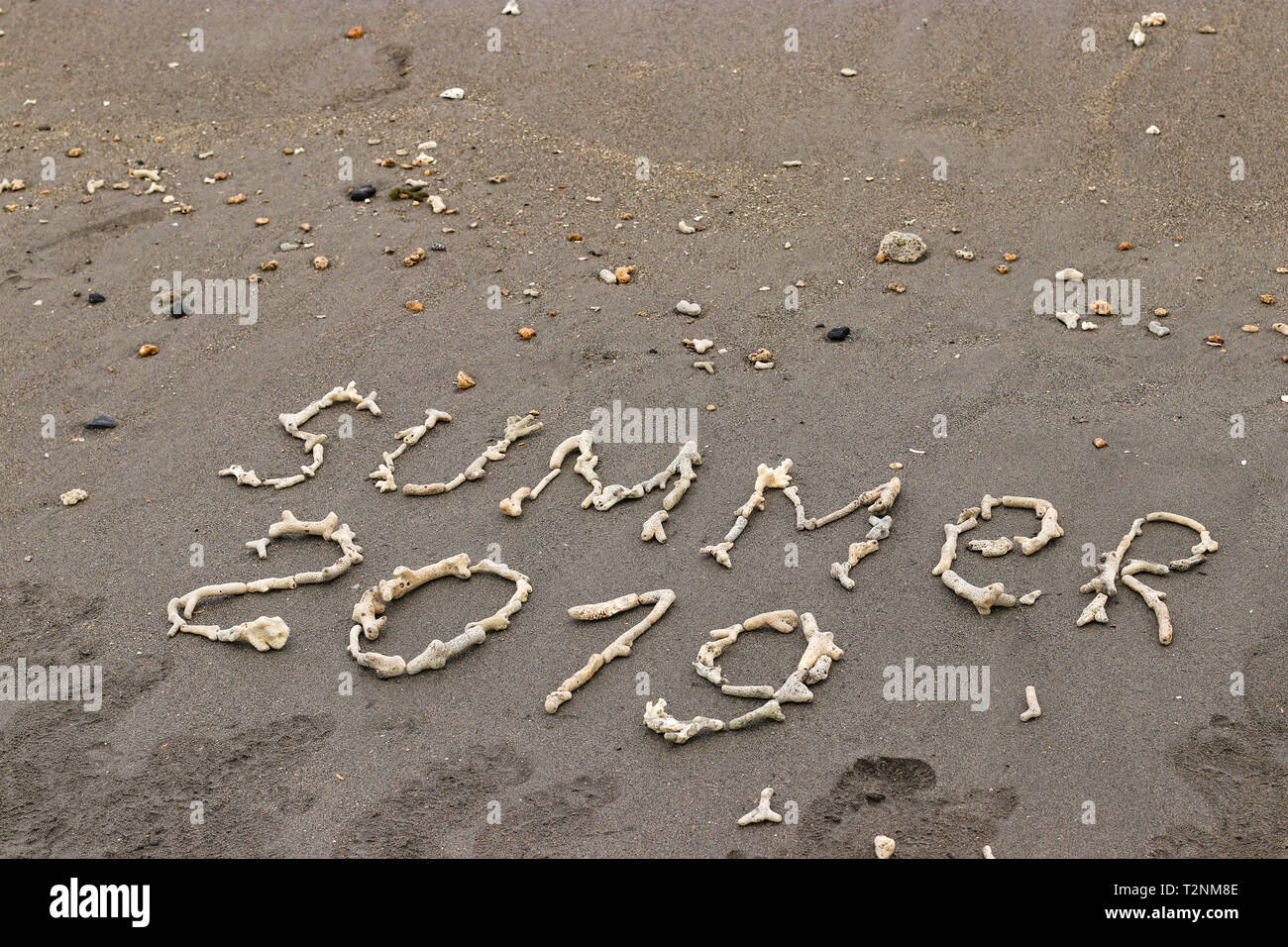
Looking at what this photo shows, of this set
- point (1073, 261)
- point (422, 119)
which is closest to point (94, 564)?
point (422, 119)

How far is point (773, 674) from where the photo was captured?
540 centimetres

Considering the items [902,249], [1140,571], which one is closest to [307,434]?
[902,249]

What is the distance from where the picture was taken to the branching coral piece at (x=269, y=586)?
5715mm

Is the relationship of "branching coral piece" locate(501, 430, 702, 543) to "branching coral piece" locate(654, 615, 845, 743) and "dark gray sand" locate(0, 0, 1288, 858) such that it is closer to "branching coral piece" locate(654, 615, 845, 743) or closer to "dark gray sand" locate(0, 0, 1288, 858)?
"dark gray sand" locate(0, 0, 1288, 858)

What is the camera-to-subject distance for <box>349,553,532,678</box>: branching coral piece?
5535 mm

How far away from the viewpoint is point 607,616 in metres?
5.77

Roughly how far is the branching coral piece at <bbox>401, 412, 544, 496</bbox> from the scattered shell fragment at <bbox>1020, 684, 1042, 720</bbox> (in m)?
3.25

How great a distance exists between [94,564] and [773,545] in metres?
3.68

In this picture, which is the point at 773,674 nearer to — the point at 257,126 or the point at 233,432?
the point at 233,432

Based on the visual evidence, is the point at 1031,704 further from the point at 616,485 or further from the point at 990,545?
the point at 616,485

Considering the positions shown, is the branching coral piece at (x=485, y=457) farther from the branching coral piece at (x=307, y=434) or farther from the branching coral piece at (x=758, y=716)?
the branching coral piece at (x=758, y=716)

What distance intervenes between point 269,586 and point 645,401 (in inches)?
98.0

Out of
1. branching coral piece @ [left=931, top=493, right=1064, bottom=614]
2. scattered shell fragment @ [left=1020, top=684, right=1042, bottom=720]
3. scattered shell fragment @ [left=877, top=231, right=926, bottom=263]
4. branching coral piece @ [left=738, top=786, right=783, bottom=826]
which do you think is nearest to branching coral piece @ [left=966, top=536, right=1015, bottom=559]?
branching coral piece @ [left=931, top=493, right=1064, bottom=614]

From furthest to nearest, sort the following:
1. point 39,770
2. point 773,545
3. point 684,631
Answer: point 773,545, point 684,631, point 39,770
